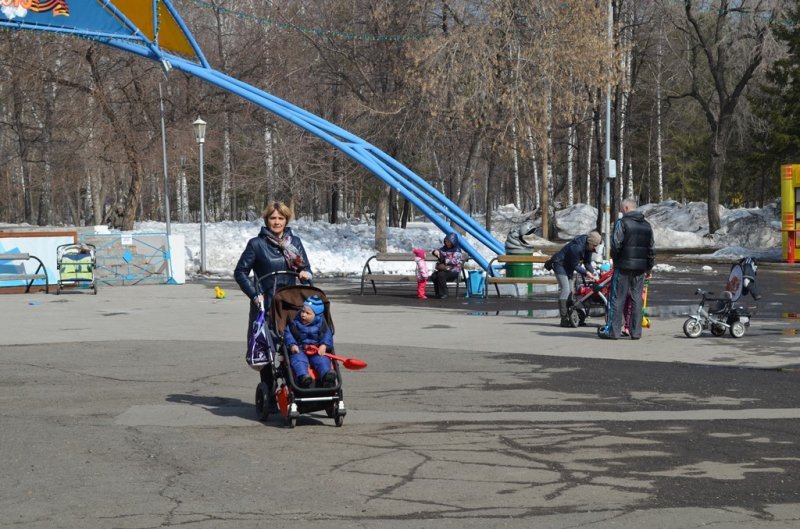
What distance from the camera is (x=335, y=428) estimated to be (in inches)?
357

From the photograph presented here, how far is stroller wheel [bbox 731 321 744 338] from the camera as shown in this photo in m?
15.6

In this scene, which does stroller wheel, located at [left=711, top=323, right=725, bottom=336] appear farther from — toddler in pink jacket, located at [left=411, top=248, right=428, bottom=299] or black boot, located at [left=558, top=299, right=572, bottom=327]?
toddler in pink jacket, located at [left=411, top=248, right=428, bottom=299]

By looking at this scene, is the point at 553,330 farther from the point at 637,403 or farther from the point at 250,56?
the point at 250,56

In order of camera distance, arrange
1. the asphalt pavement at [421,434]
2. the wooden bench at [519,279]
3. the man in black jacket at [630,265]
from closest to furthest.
Answer: 1. the asphalt pavement at [421,434]
2. the man in black jacket at [630,265]
3. the wooden bench at [519,279]

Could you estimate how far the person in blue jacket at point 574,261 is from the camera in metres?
17.9

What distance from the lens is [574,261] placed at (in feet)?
59.4

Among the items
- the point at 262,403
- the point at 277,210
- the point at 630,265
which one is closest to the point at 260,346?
the point at 262,403

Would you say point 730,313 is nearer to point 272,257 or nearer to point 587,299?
point 587,299

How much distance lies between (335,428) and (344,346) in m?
5.72

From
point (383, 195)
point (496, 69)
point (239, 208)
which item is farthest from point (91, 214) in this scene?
point (496, 69)

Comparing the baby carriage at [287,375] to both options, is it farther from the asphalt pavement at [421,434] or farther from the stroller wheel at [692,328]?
the stroller wheel at [692,328]

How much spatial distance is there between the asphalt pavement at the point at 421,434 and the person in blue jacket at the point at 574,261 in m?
1.45

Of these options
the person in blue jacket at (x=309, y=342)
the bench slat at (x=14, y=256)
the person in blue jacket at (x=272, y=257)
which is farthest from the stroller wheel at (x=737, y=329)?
the bench slat at (x=14, y=256)

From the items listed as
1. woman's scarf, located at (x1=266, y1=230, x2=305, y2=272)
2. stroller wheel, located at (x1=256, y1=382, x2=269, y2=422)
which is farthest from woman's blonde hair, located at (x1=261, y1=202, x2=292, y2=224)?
stroller wheel, located at (x1=256, y1=382, x2=269, y2=422)
